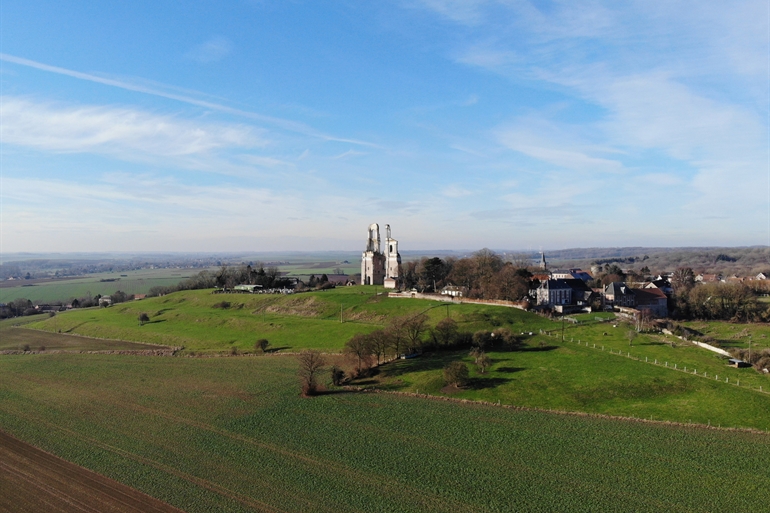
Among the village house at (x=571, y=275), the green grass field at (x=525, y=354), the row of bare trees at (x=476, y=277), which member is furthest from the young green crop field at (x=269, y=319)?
the village house at (x=571, y=275)

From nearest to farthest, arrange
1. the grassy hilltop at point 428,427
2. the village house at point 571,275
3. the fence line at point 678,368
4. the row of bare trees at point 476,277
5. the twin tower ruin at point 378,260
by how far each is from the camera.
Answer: the grassy hilltop at point 428,427
the fence line at point 678,368
the row of bare trees at point 476,277
the village house at point 571,275
the twin tower ruin at point 378,260

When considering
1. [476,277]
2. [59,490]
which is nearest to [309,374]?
[59,490]

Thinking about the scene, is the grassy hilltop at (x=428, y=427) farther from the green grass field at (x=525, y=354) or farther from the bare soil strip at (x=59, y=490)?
the bare soil strip at (x=59, y=490)

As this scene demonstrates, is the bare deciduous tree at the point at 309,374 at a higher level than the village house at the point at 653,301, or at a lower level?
lower

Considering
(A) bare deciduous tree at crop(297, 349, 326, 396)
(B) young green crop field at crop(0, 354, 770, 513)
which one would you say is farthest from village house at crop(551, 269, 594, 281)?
(B) young green crop field at crop(0, 354, 770, 513)

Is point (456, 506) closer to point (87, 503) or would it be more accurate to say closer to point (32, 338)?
point (87, 503)

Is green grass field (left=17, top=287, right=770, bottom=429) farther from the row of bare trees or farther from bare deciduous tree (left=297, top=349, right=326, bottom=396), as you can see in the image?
the row of bare trees
